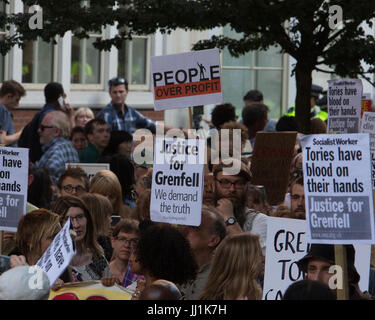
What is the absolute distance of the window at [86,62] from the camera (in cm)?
1563

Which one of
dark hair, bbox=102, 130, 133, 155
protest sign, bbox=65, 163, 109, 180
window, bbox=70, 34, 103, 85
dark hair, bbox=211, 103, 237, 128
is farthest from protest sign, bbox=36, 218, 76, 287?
window, bbox=70, 34, 103, 85

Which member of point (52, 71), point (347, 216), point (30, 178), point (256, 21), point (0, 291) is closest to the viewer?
point (0, 291)

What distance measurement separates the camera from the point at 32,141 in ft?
35.9

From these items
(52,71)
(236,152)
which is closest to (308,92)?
(236,152)

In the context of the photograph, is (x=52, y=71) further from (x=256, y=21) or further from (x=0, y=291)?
(x=0, y=291)

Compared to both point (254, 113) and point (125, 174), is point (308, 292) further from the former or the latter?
point (254, 113)

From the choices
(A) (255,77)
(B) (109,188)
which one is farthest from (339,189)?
(A) (255,77)

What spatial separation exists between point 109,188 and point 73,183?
418mm

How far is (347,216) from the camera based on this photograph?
565 centimetres

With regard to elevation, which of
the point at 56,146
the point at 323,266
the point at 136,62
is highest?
the point at 136,62

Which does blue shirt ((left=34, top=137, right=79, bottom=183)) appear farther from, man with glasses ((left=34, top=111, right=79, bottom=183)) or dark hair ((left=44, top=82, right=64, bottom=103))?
dark hair ((left=44, top=82, right=64, bottom=103))

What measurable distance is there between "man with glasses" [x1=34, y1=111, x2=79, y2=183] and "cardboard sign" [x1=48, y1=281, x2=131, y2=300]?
13.9 ft
